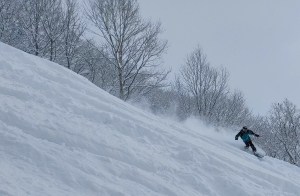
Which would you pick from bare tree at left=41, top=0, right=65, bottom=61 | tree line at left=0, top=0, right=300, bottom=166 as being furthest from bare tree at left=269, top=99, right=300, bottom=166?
bare tree at left=41, top=0, right=65, bottom=61

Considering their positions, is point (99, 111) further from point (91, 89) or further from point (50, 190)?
point (50, 190)

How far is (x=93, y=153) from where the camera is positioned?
8461mm

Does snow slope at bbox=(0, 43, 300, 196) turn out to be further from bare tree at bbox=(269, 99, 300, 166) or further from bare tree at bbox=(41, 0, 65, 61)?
bare tree at bbox=(269, 99, 300, 166)

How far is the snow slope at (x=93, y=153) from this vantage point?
702 cm

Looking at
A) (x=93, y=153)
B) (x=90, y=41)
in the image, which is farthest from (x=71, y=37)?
(x=93, y=153)

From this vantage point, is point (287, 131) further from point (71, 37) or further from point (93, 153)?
point (93, 153)

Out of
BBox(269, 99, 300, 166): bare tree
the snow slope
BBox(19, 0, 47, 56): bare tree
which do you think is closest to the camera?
the snow slope

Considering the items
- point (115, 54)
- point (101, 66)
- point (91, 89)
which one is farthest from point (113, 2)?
point (91, 89)

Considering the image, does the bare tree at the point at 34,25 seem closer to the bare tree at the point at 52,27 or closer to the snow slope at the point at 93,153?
the bare tree at the point at 52,27

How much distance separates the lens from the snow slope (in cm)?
702

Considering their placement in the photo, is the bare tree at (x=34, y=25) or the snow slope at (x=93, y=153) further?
the bare tree at (x=34, y=25)

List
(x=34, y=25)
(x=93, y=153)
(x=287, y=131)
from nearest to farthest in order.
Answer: (x=93, y=153) → (x=34, y=25) → (x=287, y=131)

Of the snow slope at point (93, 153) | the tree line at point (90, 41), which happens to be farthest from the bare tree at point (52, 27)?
the snow slope at point (93, 153)

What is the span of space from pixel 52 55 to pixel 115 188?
20.2 metres
